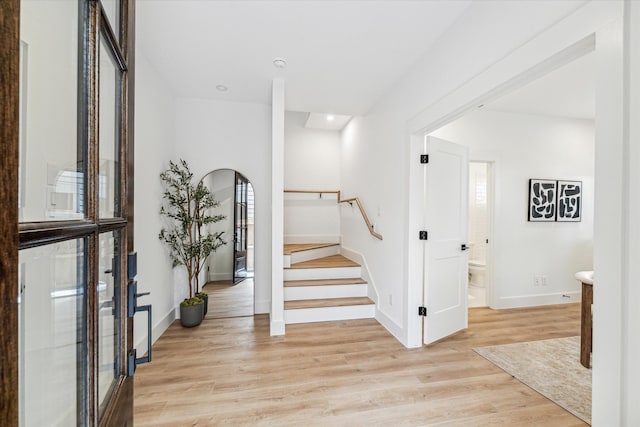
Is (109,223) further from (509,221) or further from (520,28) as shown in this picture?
(509,221)

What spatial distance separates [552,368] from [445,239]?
1299mm

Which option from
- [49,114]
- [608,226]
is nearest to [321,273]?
[608,226]

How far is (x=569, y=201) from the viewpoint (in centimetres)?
390

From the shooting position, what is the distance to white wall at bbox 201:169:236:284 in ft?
11.1

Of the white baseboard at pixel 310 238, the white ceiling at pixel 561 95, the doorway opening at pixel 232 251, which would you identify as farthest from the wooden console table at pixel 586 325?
the white baseboard at pixel 310 238

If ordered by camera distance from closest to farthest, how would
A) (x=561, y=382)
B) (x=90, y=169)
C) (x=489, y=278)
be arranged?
(x=90, y=169) < (x=561, y=382) < (x=489, y=278)

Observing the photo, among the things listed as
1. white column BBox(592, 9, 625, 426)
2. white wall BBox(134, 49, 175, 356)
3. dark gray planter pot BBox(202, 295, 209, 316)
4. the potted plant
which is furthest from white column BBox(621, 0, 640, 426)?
dark gray planter pot BBox(202, 295, 209, 316)

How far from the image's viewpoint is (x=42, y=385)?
489mm

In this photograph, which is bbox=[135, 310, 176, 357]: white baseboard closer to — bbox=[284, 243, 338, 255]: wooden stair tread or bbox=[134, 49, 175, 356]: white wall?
bbox=[134, 49, 175, 356]: white wall

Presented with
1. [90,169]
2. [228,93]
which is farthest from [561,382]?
[228,93]

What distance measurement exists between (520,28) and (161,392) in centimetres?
314

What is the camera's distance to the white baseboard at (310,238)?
484 cm

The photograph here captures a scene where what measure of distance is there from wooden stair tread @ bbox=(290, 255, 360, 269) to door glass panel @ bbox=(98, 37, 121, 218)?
3010 mm

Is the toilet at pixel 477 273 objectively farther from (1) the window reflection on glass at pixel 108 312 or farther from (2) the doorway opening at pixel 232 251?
(1) the window reflection on glass at pixel 108 312
